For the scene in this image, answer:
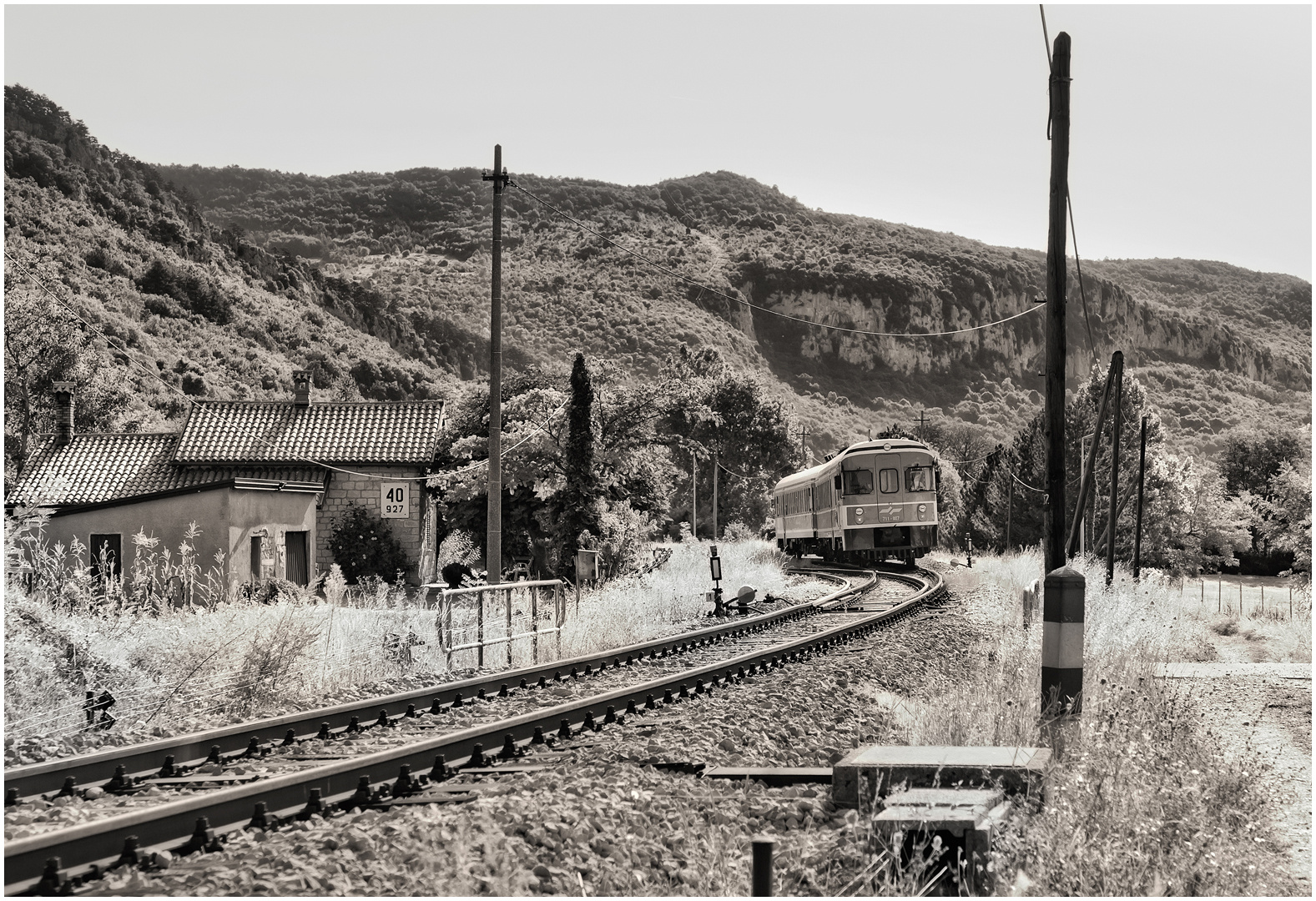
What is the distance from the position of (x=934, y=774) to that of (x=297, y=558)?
23852mm

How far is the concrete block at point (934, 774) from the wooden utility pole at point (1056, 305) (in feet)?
12.5

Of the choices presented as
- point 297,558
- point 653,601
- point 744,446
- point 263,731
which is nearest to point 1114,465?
point 653,601

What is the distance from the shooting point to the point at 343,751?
8.34m

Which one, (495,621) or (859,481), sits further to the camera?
(859,481)

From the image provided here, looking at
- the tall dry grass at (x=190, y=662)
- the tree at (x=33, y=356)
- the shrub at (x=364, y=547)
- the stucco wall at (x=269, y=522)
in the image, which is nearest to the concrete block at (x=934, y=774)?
the tall dry grass at (x=190, y=662)

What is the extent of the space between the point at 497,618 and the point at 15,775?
311 inches

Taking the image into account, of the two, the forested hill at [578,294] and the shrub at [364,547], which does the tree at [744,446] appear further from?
the shrub at [364,547]

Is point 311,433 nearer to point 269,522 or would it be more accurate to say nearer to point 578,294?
point 269,522

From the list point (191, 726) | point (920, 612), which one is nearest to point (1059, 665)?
point (191, 726)

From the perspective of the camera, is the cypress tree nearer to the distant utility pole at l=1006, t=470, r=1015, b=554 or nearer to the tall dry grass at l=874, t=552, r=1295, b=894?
the tall dry grass at l=874, t=552, r=1295, b=894

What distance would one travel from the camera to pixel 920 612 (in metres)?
19.8

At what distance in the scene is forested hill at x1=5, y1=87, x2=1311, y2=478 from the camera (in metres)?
76.6

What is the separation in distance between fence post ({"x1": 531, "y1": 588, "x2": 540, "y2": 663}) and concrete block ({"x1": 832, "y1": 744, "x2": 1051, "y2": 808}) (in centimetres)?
789

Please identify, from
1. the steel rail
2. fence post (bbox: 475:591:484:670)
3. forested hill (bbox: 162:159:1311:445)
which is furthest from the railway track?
forested hill (bbox: 162:159:1311:445)
